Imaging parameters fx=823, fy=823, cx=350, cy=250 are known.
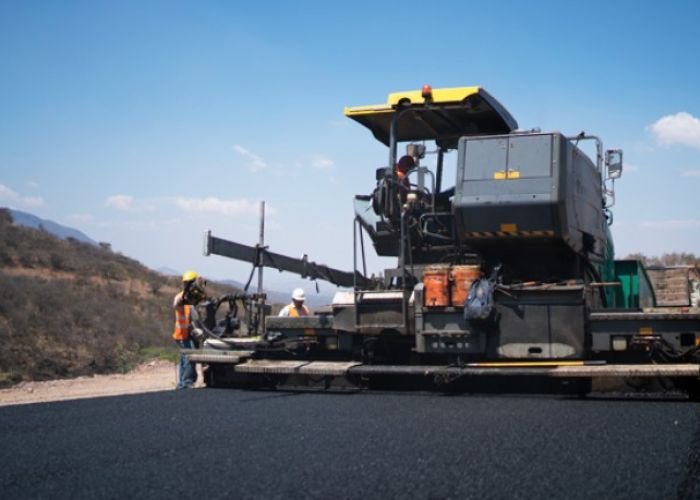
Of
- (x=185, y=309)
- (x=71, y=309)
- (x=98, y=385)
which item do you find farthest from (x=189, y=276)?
(x=71, y=309)

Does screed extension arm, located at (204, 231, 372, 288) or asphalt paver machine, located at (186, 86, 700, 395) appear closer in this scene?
asphalt paver machine, located at (186, 86, 700, 395)

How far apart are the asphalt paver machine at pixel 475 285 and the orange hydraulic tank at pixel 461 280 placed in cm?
1

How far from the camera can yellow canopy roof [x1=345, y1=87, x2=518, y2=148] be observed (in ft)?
25.4

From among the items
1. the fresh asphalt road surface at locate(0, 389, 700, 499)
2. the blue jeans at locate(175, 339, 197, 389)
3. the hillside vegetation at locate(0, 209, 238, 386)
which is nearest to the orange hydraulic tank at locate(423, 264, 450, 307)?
the fresh asphalt road surface at locate(0, 389, 700, 499)

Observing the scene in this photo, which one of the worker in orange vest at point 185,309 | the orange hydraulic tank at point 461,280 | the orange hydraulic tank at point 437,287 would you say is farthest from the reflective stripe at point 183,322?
the orange hydraulic tank at point 461,280

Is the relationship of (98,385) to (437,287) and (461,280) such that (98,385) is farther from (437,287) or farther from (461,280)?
(461,280)

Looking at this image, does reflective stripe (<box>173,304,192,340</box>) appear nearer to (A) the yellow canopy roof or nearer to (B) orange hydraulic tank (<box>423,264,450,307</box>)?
(A) the yellow canopy roof

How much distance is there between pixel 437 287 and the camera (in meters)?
7.18

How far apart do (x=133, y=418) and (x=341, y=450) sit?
221 centimetres

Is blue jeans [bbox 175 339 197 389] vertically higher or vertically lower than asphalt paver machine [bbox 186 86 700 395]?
lower

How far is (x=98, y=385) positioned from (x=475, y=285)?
8786 mm

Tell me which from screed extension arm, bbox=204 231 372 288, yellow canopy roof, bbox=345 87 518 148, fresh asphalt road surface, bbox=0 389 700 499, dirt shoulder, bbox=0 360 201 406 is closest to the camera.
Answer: fresh asphalt road surface, bbox=0 389 700 499

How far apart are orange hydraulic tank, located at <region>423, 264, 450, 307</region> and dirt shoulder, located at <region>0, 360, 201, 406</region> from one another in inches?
209

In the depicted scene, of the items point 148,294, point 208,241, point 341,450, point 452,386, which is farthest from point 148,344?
point 341,450
